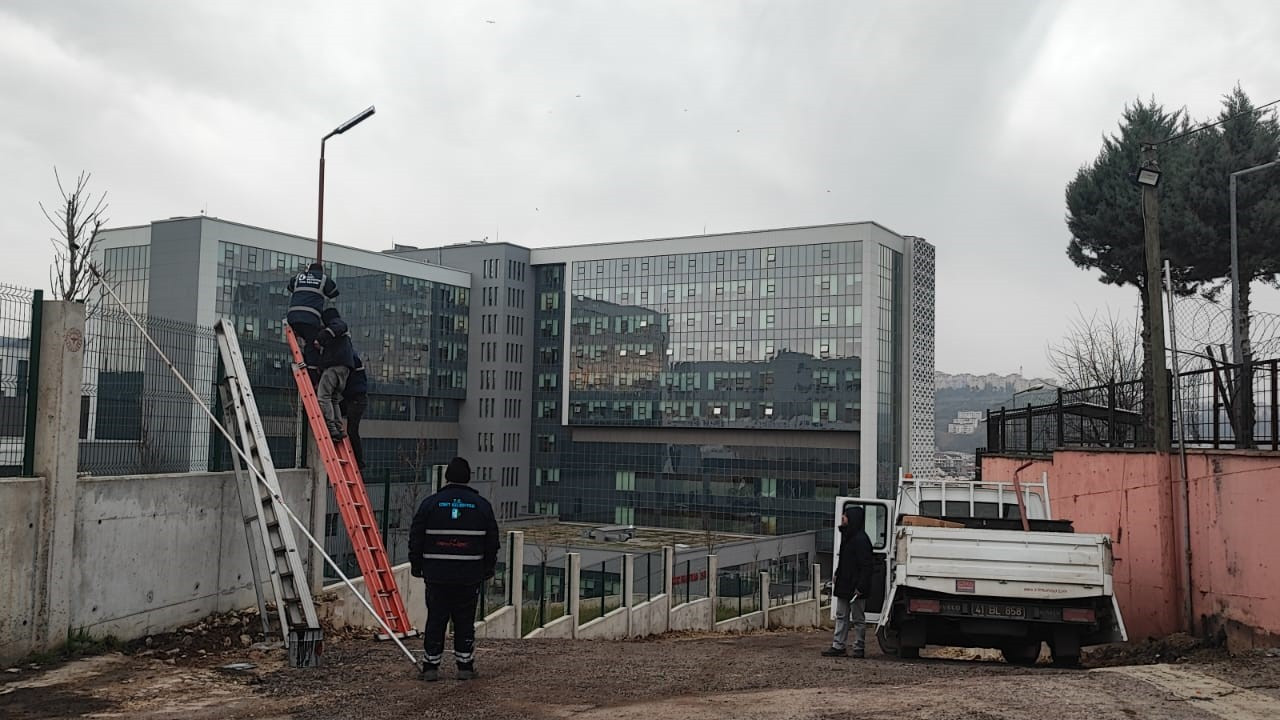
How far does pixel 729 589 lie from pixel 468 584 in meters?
31.1

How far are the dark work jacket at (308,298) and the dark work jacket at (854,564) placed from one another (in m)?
7.19

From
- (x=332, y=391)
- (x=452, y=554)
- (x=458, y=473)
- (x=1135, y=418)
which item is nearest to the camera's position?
(x=452, y=554)

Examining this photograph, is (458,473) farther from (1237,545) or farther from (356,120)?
(1237,545)

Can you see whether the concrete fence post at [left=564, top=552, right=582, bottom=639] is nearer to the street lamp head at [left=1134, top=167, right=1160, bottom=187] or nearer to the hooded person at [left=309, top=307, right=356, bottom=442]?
the hooded person at [left=309, top=307, right=356, bottom=442]

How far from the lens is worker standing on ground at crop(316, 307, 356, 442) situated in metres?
12.7

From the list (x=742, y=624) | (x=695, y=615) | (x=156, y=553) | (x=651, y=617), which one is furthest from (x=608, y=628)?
(x=156, y=553)

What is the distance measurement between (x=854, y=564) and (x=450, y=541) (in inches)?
235

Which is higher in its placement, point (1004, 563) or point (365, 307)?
point (365, 307)

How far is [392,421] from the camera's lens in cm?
7975

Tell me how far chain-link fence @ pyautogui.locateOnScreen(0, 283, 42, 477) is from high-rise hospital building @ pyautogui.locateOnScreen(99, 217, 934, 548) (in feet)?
192

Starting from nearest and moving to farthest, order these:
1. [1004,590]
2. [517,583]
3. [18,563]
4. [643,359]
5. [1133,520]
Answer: [18,563]
[1004,590]
[1133,520]
[517,583]
[643,359]

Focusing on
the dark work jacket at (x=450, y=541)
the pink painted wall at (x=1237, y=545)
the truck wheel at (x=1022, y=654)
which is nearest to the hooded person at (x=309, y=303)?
the dark work jacket at (x=450, y=541)

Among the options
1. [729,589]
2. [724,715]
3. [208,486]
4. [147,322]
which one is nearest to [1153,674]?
[724,715]

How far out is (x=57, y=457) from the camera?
9344 millimetres
